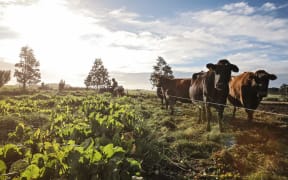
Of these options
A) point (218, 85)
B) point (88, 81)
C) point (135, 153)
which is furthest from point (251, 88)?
point (88, 81)

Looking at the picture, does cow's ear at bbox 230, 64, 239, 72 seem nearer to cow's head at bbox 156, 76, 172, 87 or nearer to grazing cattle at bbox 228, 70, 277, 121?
grazing cattle at bbox 228, 70, 277, 121

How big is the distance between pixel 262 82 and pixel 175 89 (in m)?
7.50

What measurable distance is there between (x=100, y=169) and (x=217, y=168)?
3090 millimetres

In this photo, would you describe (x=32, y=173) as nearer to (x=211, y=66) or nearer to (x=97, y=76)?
(x=211, y=66)

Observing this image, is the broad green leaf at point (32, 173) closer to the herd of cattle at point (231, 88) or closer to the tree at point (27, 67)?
the herd of cattle at point (231, 88)

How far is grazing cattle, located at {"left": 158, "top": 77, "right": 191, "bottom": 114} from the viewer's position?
51.2ft

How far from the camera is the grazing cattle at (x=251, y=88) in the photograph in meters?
9.30

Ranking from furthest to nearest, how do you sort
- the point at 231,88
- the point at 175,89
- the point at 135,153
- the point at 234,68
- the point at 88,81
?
1. the point at 88,81
2. the point at 175,89
3. the point at 231,88
4. the point at 234,68
5. the point at 135,153

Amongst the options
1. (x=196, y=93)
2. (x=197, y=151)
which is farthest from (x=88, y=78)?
(x=197, y=151)

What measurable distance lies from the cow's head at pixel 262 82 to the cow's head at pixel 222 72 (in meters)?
0.94

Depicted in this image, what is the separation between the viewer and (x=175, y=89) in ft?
54.0

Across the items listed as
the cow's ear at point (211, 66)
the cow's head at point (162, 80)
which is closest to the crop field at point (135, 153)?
the cow's ear at point (211, 66)

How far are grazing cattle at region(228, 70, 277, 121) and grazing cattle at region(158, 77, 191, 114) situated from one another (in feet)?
16.7

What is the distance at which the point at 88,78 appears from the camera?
236 feet
